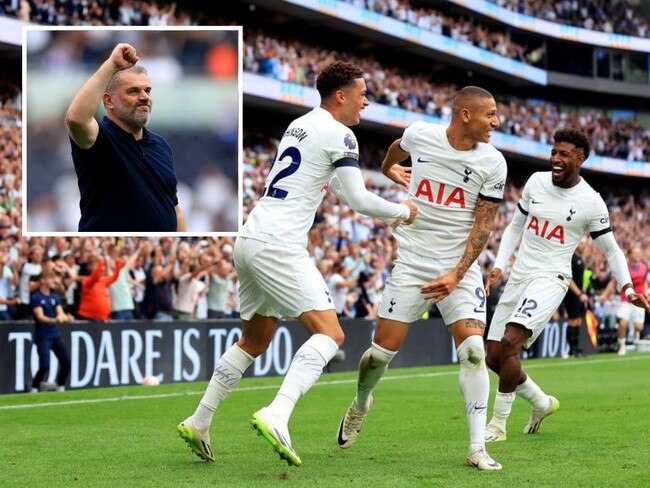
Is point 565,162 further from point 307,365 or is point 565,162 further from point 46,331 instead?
point 46,331

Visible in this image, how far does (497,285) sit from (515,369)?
47.5 ft

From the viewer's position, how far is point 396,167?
8516 millimetres

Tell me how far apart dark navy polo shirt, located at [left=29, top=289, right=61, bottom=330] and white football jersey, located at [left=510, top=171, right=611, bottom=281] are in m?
7.05

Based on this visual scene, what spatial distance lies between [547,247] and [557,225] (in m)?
0.21

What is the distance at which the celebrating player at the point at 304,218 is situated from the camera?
22.6 ft

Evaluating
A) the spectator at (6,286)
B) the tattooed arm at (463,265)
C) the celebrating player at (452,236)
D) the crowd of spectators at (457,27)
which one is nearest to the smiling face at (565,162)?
the celebrating player at (452,236)

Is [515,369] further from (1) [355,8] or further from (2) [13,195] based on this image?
(1) [355,8]

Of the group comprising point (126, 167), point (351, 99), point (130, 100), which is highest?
point (130, 100)

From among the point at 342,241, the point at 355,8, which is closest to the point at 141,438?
the point at 342,241

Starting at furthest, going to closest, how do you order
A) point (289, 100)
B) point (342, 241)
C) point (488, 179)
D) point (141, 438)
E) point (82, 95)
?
point (289, 100)
point (342, 241)
point (141, 438)
point (488, 179)
point (82, 95)

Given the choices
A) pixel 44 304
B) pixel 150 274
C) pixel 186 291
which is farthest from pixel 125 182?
pixel 186 291

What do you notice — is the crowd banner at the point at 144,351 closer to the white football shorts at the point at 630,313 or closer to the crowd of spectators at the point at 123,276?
the crowd of spectators at the point at 123,276

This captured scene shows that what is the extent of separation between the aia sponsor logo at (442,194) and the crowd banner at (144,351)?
26.9ft

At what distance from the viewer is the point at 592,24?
66.2 metres
